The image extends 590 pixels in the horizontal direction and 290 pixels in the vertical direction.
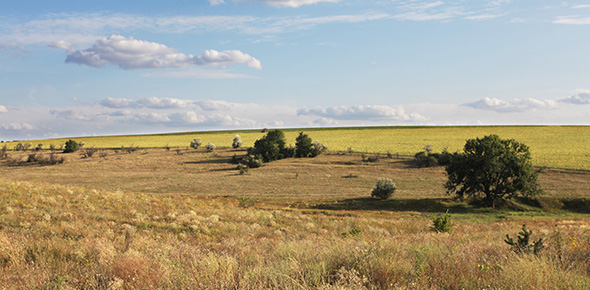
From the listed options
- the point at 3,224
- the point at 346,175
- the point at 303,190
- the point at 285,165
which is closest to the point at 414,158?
the point at 346,175

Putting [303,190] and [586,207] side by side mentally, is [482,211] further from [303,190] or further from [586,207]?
[303,190]

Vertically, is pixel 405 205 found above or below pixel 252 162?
below

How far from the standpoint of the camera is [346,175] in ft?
170

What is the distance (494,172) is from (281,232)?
28.5m

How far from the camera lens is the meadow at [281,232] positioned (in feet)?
19.7

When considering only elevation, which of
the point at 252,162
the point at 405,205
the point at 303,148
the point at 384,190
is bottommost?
the point at 405,205

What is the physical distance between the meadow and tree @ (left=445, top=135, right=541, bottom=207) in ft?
6.10

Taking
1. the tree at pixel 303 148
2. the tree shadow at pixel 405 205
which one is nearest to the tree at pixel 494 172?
the tree shadow at pixel 405 205

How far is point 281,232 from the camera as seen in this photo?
54.9 ft

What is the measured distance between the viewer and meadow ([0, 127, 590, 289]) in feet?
19.7

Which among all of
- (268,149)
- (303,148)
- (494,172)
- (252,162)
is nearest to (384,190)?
(494,172)

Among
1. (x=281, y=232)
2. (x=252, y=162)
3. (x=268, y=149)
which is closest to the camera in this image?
(x=281, y=232)

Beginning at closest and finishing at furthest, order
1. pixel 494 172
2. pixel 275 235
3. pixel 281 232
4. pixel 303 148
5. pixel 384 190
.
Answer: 1. pixel 275 235
2. pixel 281 232
3. pixel 494 172
4. pixel 384 190
5. pixel 303 148

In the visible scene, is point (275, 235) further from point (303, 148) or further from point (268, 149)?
point (303, 148)
